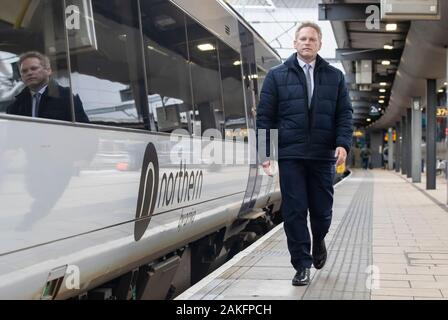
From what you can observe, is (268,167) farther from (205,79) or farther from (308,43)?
(205,79)

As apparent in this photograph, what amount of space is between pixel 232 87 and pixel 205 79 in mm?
1179

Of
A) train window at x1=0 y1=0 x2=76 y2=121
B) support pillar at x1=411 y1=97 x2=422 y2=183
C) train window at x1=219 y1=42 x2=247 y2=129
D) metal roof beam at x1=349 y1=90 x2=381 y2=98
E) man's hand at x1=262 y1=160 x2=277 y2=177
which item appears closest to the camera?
train window at x1=0 y1=0 x2=76 y2=121

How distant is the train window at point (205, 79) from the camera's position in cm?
554

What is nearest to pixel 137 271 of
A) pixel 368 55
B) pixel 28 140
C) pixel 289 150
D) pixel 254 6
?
pixel 289 150

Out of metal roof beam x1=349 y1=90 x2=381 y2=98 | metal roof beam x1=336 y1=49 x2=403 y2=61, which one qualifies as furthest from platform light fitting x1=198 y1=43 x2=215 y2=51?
metal roof beam x1=349 y1=90 x2=381 y2=98

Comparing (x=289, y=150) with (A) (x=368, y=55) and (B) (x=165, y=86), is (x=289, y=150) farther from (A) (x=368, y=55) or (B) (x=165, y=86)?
(A) (x=368, y=55)

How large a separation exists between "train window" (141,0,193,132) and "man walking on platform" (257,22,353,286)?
753 mm

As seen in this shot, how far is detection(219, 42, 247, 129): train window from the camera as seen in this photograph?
264 inches

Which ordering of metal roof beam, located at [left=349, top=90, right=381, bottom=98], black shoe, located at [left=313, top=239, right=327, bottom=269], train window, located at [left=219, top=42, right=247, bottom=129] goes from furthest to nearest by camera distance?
metal roof beam, located at [left=349, top=90, right=381, bottom=98] < train window, located at [left=219, top=42, right=247, bottom=129] < black shoe, located at [left=313, top=239, right=327, bottom=269]

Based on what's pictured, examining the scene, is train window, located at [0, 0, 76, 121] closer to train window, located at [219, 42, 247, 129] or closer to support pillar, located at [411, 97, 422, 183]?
train window, located at [219, 42, 247, 129]

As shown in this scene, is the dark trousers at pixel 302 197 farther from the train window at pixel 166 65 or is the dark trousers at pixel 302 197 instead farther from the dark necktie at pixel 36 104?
the dark necktie at pixel 36 104

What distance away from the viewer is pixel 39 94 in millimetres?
3031

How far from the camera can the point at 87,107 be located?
348 centimetres

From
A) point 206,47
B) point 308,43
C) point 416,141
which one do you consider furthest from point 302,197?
point 416,141
